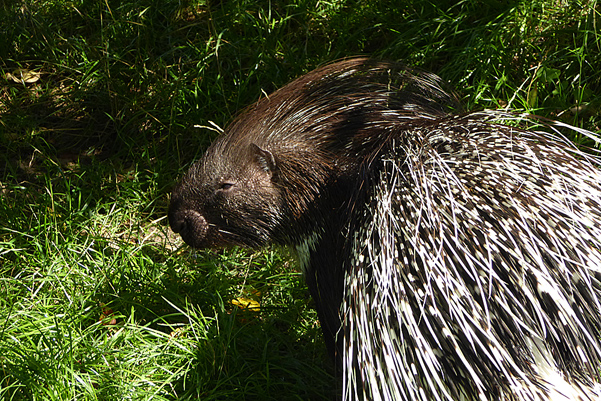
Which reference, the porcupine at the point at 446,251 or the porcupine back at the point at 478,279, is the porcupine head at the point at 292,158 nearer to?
the porcupine at the point at 446,251

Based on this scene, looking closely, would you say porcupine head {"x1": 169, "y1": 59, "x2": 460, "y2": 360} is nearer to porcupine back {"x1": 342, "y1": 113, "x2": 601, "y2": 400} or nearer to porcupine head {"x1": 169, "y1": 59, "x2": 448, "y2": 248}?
porcupine head {"x1": 169, "y1": 59, "x2": 448, "y2": 248}

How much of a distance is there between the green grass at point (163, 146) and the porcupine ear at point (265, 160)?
238 millimetres

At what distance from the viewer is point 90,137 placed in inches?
133

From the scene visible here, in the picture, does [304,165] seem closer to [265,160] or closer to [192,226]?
[265,160]

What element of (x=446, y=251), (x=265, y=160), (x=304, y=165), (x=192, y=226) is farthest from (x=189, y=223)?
(x=446, y=251)

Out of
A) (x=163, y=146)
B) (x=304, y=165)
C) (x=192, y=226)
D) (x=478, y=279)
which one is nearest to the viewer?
(x=478, y=279)

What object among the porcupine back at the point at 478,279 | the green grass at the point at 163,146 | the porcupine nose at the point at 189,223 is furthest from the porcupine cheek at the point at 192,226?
the porcupine back at the point at 478,279

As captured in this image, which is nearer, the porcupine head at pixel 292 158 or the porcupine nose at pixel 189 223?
the porcupine head at pixel 292 158

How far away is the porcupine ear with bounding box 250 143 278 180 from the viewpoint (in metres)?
2.11

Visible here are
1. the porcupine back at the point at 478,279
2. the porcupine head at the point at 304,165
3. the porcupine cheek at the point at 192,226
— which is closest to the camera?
the porcupine back at the point at 478,279

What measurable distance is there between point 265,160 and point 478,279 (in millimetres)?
886

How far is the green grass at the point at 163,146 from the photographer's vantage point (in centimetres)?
228

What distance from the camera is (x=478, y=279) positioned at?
4.94ft

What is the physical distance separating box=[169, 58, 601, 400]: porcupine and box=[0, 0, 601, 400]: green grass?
0.50 meters
